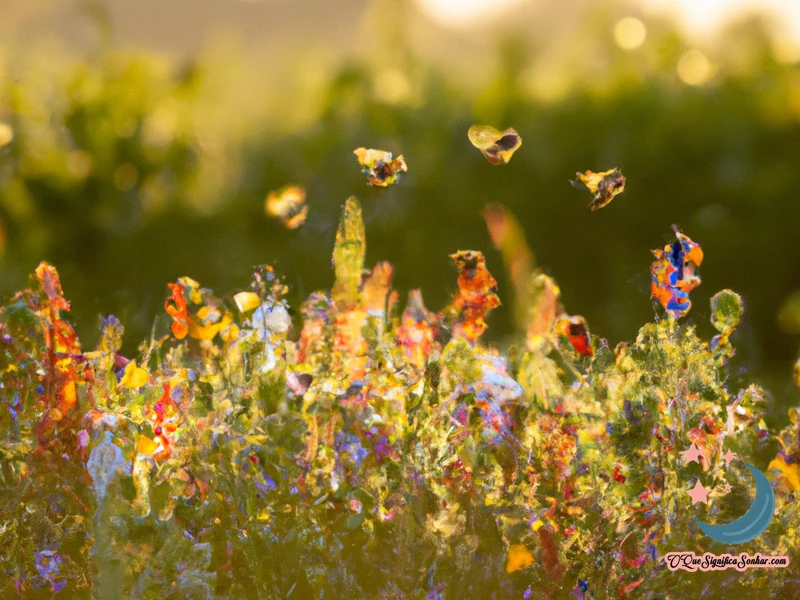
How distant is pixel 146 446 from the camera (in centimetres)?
143

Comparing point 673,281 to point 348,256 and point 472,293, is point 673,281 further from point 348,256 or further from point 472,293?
point 348,256

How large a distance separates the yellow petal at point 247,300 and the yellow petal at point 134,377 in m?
0.20

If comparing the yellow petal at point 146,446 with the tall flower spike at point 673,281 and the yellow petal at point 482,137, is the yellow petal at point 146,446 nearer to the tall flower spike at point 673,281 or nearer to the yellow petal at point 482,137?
the yellow petal at point 482,137

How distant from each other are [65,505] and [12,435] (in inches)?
6.4

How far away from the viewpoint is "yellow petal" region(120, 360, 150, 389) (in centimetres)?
148

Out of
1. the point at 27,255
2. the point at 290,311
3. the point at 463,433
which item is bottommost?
→ the point at 463,433

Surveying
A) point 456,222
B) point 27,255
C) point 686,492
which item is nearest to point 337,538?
point 686,492

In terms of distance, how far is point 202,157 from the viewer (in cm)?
589

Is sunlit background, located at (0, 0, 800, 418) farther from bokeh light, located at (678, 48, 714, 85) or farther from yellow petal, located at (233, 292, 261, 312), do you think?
yellow petal, located at (233, 292, 261, 312)

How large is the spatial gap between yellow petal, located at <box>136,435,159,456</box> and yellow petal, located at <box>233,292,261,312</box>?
0.90 ft

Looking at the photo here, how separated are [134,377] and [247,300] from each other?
23 centimetres

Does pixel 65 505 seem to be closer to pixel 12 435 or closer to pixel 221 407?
pixel 12 435

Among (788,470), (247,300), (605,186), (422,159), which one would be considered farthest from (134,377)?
(422,159)

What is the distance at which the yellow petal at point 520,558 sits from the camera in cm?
140
